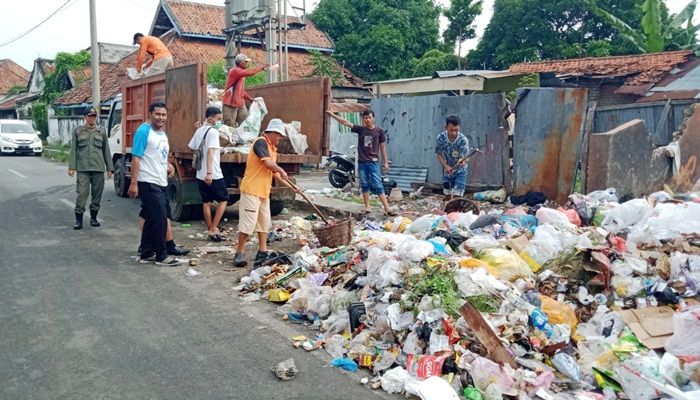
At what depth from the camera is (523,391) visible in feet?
11.3

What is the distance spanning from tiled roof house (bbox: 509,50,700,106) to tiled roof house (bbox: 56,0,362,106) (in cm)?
825

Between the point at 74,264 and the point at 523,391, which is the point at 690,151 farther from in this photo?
the point at 74,264

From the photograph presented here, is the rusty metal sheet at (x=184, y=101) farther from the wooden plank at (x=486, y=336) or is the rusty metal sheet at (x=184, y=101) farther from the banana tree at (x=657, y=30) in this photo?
the banana tree at (x=657, y=30)

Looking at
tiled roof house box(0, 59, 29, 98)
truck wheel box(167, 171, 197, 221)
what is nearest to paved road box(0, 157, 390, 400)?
truck wheel box(167, 171, 197, 221)

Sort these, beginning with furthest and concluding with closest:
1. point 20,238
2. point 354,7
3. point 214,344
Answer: point 354,7
point 20,238
point 214,344

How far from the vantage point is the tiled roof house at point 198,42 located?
2405 centimetres

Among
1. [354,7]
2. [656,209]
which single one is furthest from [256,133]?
[354,7]

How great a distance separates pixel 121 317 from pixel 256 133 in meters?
4.15

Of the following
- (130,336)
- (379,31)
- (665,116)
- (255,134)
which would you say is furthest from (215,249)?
(379,31)

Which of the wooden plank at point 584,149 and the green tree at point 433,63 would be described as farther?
the green tree at point 433,63

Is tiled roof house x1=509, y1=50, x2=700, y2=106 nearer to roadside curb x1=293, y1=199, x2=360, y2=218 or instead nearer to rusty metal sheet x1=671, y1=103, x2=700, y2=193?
rusty metal sheet x1=671, y1=103, x2=700, y2=193

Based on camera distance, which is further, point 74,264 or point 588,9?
point 588,9

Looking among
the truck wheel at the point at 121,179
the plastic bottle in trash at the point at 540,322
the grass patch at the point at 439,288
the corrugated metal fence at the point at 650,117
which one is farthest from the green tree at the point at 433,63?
the plastic bottle in trash at the point at 540,322

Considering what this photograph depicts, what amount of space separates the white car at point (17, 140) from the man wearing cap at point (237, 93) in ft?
59.7
